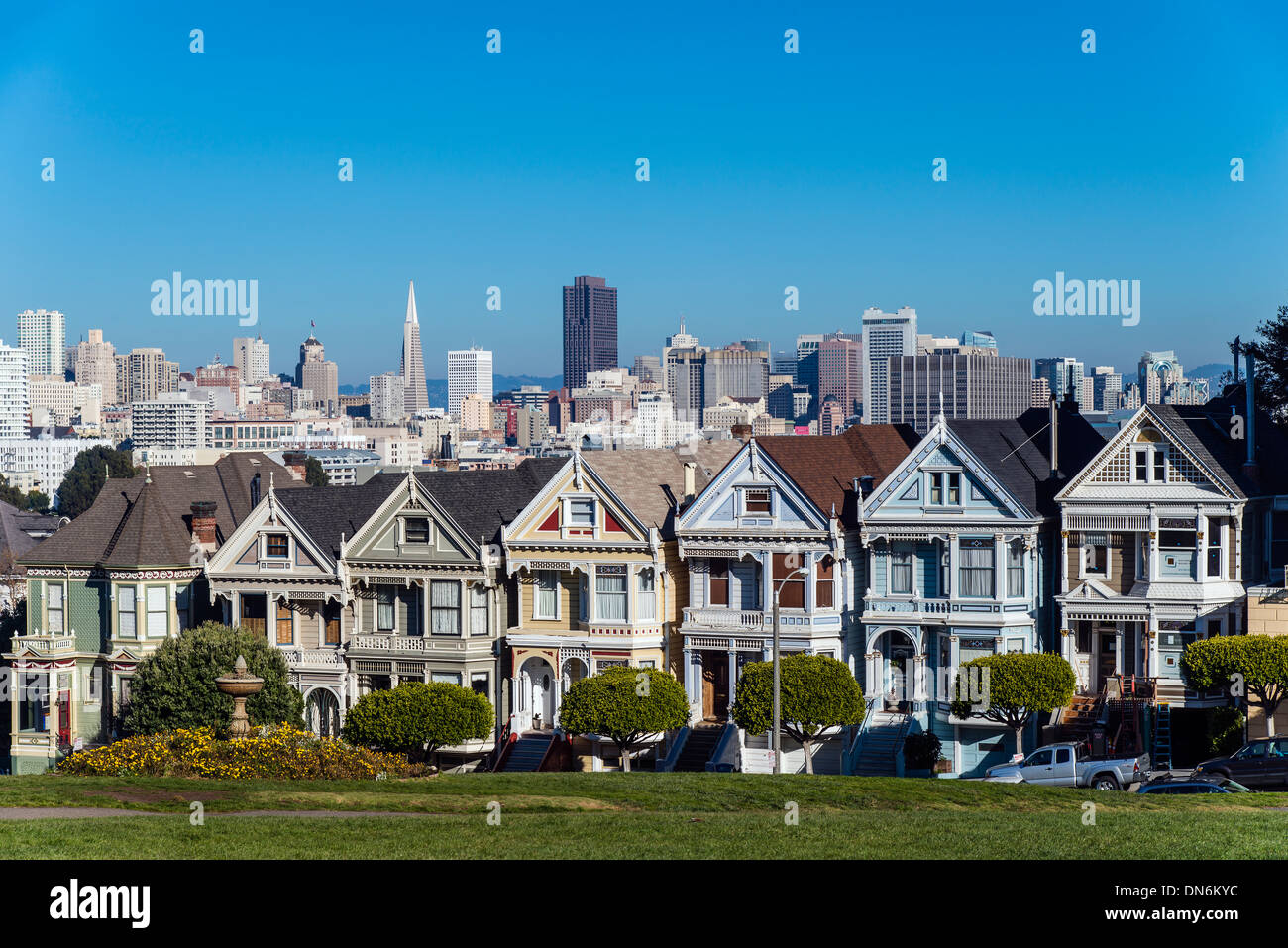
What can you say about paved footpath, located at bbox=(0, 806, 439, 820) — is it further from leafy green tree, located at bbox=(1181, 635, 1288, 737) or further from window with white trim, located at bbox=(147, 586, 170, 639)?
window with white trim, located at bbox=(147, 586, 170, 639)

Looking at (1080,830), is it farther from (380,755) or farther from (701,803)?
(380,755)

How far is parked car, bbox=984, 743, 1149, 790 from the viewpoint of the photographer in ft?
136

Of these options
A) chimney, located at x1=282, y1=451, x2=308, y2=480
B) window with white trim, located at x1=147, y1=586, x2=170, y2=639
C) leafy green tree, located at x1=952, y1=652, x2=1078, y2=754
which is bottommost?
leafy green tree, located at x1=952, y1=652, x2=1078, y2=754

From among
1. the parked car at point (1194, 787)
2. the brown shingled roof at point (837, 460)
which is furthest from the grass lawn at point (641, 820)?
the brown shingled roof at point (837, 460)

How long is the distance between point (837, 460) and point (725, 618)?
19.9ft

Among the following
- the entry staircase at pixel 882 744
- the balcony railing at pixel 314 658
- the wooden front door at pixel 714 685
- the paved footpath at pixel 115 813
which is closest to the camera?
the paved footpath at pixel 115 813

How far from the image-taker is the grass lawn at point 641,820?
28.7 m

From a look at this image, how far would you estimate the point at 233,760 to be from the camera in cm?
4281

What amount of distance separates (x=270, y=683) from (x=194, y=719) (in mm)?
2371

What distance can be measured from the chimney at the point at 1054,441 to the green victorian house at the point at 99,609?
2665 cm

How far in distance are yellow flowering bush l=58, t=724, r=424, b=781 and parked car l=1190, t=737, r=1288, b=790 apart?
1897 cm

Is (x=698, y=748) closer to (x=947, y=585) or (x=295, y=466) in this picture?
(x=947, y=585)

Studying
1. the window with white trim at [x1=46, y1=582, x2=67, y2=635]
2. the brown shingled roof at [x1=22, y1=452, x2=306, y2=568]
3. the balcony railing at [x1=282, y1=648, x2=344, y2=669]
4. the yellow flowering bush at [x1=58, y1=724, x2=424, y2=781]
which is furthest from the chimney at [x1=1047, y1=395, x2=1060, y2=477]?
the window with white trim at [x1=46, y1=582, x2=67, y2=635]

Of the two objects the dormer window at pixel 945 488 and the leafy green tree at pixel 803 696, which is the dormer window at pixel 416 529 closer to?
the leafy green tree at pixel 803 696
